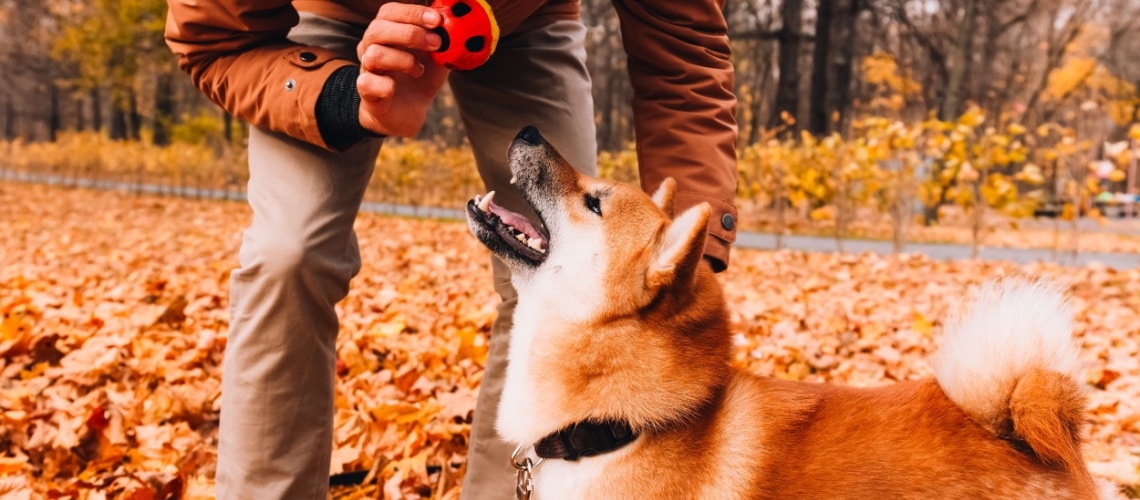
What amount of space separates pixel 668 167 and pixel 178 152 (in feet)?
73.6

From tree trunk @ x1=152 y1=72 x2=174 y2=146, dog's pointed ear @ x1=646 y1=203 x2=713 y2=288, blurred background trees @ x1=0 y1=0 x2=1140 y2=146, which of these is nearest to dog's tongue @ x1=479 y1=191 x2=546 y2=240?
dog's pointed ear @ x1=646 y1=203 x2=713 y2=288

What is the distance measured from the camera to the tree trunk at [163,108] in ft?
92.0

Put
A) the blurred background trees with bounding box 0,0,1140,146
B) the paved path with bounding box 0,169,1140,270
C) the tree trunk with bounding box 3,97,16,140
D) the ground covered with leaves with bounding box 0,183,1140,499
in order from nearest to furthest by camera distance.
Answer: the ground covered with leaves with bounding box 0,183,1140,499, the paved path with bounding box 0,169,1140,270, the blurred background trees with bounding box 0,0,1140,146, the tree trunk with bounding box 3,97,16,140

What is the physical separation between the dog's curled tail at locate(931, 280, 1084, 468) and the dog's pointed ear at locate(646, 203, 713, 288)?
64 centimetres

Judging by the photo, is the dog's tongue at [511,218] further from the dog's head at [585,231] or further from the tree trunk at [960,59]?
the tree trunk at [960,59]

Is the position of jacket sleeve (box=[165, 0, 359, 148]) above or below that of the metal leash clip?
above

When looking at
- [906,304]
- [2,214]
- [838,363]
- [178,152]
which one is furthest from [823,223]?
[178,152]

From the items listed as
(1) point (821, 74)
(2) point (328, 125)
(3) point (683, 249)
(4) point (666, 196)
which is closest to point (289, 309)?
(2) point (328, 125)

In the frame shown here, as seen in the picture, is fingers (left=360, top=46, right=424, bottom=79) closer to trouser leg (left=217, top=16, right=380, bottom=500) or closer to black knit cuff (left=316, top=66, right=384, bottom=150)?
black knit cuff (left=316, top=66, right=384, bottom=150)

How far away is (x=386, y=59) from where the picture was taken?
198 cm

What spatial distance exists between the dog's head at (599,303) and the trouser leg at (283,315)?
1.30 feet

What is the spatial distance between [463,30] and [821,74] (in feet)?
61.7

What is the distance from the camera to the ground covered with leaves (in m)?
3.20

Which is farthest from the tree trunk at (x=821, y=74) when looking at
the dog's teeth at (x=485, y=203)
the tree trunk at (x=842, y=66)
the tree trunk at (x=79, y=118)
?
the tree trunk at (x=79, y=118)
